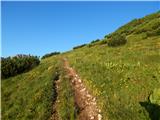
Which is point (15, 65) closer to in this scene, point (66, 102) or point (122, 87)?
point (66, 102)

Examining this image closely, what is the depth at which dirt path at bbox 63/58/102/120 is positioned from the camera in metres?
18.9

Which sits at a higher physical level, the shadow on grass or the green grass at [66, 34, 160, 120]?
the green grass at [66, 34, 160, 120]

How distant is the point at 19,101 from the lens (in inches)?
1084

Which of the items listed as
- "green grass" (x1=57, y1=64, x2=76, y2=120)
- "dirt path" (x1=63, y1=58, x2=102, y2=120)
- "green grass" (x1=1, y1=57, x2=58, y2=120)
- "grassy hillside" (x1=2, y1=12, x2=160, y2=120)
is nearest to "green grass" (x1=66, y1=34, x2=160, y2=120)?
"grassy hillside" (x1=2, y1=12, x2=160, y2=120)

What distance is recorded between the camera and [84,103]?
69.4 ft

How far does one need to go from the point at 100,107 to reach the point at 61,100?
532 cm

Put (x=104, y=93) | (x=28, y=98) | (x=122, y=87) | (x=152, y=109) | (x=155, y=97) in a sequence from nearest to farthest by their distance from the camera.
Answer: (x=152, y=109), (x=155, y=97), (x=104, y=93), (x=122, y=87), (x=28, y=98)

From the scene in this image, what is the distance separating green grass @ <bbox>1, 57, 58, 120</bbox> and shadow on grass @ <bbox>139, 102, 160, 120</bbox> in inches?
276

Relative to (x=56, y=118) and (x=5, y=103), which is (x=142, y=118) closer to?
(x=56, y=118)

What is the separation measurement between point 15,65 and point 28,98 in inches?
586

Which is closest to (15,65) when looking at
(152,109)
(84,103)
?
(84,103)

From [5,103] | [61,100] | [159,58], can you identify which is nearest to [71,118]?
[61,100]

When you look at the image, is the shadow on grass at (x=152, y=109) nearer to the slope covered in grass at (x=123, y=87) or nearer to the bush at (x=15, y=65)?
the slope covered in grass at (x=123, y=87)

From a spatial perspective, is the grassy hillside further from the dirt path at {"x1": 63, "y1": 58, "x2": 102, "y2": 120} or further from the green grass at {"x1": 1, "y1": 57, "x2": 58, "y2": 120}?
the dirt path at {"x1": 63, "y1": 58, "x2": 102, "y2": 120}
